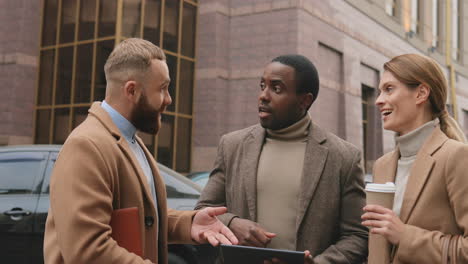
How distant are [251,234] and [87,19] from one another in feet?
47.7

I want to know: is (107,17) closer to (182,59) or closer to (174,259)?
(182,59)

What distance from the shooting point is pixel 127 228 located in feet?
6.13

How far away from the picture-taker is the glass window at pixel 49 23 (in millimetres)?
16312

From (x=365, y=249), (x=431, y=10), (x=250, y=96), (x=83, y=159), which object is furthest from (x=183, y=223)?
(x=431, y=10)

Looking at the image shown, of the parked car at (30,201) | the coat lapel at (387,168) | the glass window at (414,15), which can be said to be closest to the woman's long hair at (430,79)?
the coat lapel at (387,168)

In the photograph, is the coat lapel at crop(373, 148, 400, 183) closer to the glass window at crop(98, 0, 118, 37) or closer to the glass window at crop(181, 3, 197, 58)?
the glass window at crop(98, 0, 118, 37)

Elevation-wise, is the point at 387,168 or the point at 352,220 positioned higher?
the point at 387,168

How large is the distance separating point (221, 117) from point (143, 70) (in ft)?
46.6

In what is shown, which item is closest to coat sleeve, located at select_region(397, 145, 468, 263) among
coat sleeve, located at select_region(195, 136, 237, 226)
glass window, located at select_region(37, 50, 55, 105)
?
coat sleeve, located at select_region(195, 136, 237, 226)

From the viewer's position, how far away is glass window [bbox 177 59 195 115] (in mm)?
16375

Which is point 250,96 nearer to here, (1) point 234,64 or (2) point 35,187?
(1) point 234,64

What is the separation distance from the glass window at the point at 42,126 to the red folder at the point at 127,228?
15297 mm

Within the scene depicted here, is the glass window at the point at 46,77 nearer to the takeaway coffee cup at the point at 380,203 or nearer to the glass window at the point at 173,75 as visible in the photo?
the glass window at the point at 173,75

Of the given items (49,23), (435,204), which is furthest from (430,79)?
(49,23)
